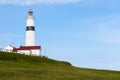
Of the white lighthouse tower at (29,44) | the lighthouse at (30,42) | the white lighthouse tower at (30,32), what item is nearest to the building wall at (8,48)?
the white lighthouse tower at (29,44)

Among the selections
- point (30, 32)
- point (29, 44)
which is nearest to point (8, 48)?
point (29, 44)

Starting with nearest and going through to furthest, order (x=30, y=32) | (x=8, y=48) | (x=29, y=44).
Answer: (x=29, y=44) → (x=30, y=32) → (x=8, y=48)

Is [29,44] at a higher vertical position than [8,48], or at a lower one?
higher

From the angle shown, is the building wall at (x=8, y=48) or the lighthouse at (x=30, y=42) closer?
the lighthouse at (x=30, y=42)

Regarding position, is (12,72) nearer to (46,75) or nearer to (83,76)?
(46,75)

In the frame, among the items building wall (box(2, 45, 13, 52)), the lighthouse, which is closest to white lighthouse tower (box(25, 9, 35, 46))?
the lighthouse

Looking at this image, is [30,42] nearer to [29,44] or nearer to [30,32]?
[29,44]

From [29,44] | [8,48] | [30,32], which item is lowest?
[8,48]

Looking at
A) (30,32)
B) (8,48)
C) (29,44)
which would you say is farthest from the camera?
(8,48)

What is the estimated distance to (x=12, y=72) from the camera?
56.0 meters

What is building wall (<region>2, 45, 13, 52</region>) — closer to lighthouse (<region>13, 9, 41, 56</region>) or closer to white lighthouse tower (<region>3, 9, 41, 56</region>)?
white lighthouse tower (<region>3, 9, 41, 56</region>)

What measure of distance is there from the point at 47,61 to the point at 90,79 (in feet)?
98.9

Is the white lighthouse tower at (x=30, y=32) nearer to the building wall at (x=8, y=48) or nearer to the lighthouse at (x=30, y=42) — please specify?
the lighthouse at (x=30, y=42)

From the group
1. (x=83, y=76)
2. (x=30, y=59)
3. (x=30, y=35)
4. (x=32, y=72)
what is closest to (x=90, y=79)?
(x=83, y=76)
